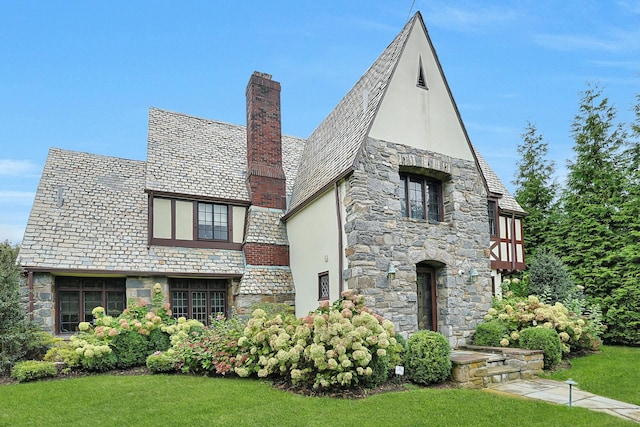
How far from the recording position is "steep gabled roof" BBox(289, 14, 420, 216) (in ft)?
35.4

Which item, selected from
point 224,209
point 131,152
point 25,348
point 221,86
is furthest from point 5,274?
point 221,86

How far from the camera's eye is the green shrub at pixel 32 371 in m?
8.14

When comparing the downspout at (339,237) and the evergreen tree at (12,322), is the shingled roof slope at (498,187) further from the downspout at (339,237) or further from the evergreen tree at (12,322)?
the evergreen tree at (12,322)

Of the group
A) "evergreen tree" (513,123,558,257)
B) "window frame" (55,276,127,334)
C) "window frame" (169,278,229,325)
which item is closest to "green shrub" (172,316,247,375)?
"window frame" (169,278,229,325)

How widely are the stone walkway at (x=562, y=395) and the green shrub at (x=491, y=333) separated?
1767 millimetres

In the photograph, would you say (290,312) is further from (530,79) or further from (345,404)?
(530,79)

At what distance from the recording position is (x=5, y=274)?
9219 millimetres

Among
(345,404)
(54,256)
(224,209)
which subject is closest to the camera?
(345,404)

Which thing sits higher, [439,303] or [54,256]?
[54,256]

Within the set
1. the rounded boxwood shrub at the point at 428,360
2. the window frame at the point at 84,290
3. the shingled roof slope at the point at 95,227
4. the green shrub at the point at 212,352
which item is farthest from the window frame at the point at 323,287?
the window frame at the point at 84,290

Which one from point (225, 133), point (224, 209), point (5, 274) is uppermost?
point (225, 133)

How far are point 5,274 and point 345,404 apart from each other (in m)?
7.86

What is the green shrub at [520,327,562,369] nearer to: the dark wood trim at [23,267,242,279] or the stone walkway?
the stone walkway

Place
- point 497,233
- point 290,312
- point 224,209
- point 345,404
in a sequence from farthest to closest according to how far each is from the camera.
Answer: point 497,233 → point 224,209 → point 290,312 → point 345,404
